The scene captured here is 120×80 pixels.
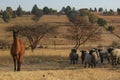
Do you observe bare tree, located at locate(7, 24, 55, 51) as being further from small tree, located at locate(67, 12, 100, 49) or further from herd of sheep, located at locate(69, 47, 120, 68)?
herd of sheep, located at locate(69, 47, 120, 68)

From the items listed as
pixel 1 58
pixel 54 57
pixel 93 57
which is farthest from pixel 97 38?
pixel 93 57

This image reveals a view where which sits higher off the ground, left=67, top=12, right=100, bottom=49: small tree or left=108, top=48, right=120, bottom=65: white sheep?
left=108, top=48, right=120, bottom=65: white sheep

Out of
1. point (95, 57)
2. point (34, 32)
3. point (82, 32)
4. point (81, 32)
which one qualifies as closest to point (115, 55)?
point (95, 57)

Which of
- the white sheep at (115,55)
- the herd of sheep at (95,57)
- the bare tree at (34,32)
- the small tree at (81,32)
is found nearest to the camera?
the herd of sheep at (95,57)

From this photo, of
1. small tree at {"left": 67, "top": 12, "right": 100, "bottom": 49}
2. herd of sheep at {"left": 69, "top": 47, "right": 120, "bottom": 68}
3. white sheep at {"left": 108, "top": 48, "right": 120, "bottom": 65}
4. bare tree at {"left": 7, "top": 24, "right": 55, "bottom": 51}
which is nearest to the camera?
herd of sheep at {"left": 69, "top": 47, "right": 120, "bottom": 68}

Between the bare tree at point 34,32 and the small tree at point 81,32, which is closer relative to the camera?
the small tree at point 81,32

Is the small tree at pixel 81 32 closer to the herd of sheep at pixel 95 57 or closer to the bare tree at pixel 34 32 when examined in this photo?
the bare tree at pixel 34 32

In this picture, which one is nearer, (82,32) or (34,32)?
(82,32)

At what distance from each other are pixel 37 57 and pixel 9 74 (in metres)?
19.7

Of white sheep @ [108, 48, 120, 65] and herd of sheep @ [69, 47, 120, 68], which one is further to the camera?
white sheep @ [108, 48, 120, 65]

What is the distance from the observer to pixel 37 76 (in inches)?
750

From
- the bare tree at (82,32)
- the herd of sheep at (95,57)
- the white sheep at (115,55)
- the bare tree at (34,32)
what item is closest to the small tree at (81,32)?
the bare tree at (82,32)

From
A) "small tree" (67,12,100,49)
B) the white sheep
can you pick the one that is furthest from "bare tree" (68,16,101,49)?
the white sheep

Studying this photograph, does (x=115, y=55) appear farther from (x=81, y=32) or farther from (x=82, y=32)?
(x=82, y=32)
